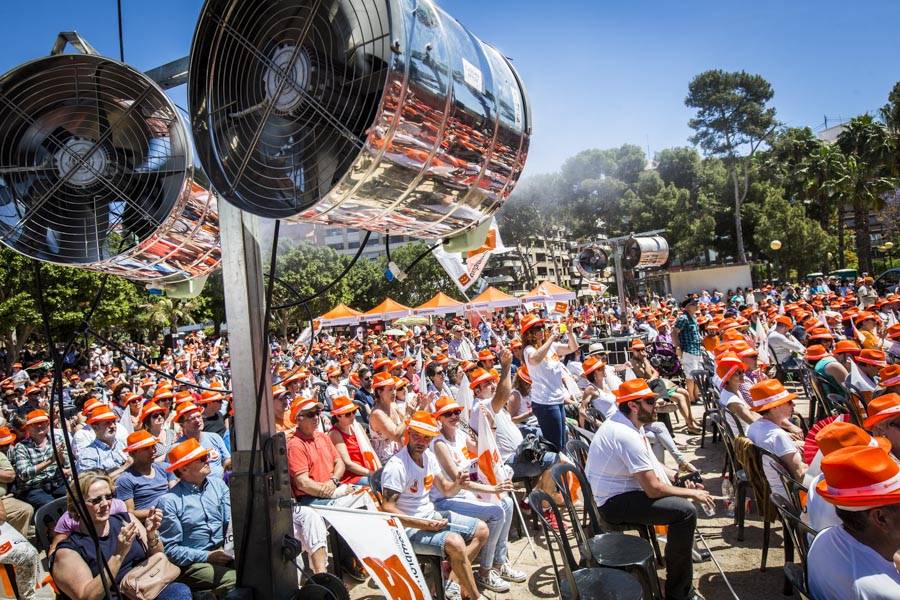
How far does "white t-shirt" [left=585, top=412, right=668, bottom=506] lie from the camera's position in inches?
162

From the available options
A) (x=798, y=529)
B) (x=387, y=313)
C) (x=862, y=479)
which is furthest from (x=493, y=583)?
(x=387, y=313)

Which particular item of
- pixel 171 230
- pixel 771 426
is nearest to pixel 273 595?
pixel 171 230

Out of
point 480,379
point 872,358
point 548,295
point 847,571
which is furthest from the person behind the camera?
point 548,295

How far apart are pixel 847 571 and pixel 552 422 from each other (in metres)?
4.20

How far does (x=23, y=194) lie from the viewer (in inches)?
84.3

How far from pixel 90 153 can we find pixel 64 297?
25174 mm

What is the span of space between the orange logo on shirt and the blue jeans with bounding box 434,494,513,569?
148cm

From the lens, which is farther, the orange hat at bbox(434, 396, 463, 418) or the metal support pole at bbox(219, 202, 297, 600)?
the orange hat at bbox(434, 396, 463, 418)

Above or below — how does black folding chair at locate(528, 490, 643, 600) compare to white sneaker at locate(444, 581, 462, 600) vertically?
above

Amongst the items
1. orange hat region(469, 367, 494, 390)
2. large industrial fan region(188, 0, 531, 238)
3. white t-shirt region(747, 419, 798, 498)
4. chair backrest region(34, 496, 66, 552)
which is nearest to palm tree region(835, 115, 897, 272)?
orange hat region(469, 367, 494, 390)

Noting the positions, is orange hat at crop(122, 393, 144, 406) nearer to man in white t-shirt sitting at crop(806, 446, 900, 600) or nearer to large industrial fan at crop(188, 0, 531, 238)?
large industrial fan at crop(188, 0, 531, 238)

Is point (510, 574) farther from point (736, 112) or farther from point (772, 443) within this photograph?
point (736, 112)

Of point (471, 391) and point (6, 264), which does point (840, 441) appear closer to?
point (471, 391)

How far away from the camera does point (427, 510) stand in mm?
4512
